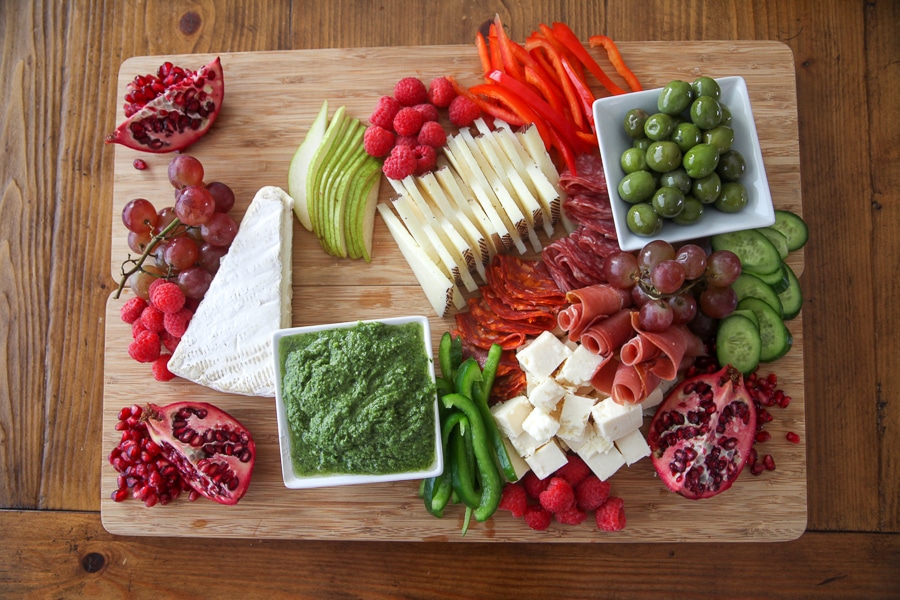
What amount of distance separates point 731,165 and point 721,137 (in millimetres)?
129

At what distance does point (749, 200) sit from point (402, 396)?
4.63ft

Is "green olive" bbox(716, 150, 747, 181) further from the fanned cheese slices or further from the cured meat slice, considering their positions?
the fanned cheese slices

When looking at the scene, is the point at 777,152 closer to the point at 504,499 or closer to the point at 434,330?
A: the point at 434,330

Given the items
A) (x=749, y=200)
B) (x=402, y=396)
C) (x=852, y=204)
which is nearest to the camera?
(x=402, y=396)

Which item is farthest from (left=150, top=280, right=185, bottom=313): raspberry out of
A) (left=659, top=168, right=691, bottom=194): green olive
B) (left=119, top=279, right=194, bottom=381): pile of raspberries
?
(left=659, top=168, right=691, bottom=194): green olive

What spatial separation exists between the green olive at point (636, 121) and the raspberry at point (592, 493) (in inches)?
50.1

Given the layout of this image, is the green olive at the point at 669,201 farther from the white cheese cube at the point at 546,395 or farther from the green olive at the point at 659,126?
the white cheese cube at the point at 546,395

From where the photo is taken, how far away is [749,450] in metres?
2.31

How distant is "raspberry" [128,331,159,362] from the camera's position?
239 centimetres

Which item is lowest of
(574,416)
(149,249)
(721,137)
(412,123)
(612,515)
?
(612,515)

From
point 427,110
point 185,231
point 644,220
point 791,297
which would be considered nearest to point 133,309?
point 185,231

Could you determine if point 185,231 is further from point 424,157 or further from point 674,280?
point 674,280

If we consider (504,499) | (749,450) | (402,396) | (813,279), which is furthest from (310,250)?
(813,279)

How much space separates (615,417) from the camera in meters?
2.23
